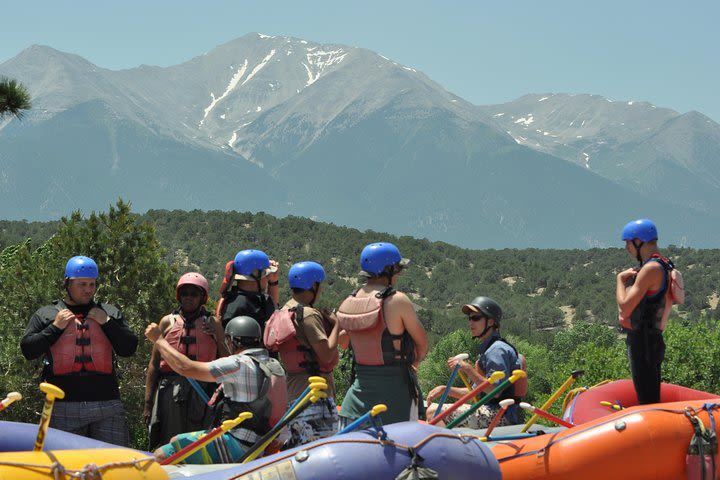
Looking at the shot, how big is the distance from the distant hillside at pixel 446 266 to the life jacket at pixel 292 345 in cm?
8569

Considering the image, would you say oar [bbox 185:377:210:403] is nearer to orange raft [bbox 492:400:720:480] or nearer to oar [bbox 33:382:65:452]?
oar [bbox 33:382:65:452]

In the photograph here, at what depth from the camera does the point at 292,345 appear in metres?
7.30

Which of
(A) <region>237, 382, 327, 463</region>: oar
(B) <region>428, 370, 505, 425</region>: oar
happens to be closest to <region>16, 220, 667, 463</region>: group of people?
(A) <region>237, 382, 327, 463</region>: oar

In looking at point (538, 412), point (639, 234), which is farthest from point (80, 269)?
point (639, 234)

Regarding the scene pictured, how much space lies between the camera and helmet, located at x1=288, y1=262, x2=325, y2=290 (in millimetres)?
7469

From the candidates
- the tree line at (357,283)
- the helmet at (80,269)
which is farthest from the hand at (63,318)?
the tree line at (357,283)

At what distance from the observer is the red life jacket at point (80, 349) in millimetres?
7383

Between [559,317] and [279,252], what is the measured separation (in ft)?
96.7

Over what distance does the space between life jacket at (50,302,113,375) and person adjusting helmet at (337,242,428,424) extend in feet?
5.68

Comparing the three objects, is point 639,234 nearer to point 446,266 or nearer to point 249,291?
point 249,291

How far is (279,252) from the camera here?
4464 inches

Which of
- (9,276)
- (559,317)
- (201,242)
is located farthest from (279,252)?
(9,276)

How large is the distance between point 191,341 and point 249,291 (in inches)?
31.6

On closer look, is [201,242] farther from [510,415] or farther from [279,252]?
[510,415]
